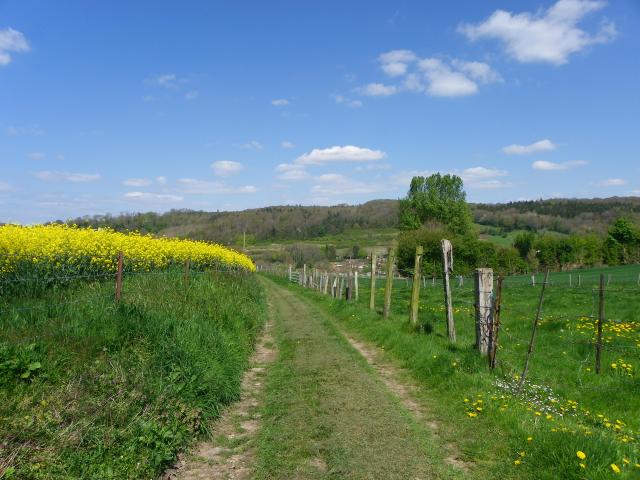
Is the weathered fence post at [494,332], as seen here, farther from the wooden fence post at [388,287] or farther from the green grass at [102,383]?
the wooden fence post at [388,287]

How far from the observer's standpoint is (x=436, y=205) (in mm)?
67438

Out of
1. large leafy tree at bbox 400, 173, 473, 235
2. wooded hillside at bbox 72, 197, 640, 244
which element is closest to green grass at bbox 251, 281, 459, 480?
large leafy tree at bbox 400, 173, 473, 235

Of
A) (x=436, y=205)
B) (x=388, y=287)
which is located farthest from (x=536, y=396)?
(x=436, y=205)

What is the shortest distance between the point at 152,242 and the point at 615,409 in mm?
11442

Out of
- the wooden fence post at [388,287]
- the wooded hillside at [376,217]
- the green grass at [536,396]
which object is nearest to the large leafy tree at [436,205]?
the wooded hillside at [376,217]

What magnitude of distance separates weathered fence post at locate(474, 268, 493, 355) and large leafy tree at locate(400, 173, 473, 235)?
2315 inches

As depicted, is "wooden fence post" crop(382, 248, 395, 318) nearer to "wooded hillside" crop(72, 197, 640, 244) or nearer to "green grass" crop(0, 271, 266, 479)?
"green grass" crop(0, 271, 266, 479)

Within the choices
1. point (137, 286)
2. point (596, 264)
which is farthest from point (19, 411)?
point (596, 264)

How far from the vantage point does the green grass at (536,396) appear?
14.7 feet

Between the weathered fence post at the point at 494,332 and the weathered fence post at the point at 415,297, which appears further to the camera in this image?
the weathered fence post at the point at 415,297

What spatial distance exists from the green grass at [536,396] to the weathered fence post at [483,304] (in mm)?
251

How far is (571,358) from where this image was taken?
9.40 metres

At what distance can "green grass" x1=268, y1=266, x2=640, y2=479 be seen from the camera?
14.7ft

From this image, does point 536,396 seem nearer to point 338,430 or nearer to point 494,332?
point 494,332
